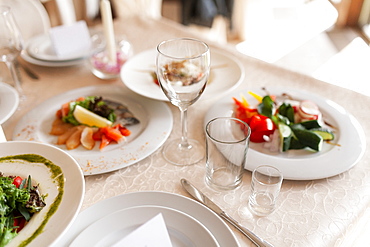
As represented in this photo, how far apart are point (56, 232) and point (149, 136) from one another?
444 millimetres

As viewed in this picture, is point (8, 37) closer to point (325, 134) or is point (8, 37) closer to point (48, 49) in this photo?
point (48, 49)

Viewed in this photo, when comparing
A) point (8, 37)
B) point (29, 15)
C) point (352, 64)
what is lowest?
point (352, 64)

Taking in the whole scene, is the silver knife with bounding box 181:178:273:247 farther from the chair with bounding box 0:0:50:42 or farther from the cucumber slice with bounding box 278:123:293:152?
the chair with bounding box 0:0:50:42

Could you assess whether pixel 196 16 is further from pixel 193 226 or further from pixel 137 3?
pixel 193 226

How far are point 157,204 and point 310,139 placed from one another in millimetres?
444

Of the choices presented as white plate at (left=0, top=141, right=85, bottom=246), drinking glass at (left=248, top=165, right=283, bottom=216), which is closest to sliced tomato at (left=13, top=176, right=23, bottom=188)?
white plate at (left=0, top=141, right=85, bottom=246)

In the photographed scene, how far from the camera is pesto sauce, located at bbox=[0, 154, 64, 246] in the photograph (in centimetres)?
66

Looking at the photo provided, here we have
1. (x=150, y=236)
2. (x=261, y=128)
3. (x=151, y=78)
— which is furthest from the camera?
(x=151, y=78)

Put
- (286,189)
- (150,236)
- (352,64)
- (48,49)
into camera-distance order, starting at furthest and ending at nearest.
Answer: (352,64) < (48,49) < (286,189) < (150,236)

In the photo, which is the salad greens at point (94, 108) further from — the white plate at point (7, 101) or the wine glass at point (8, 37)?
the wine glass at point (8, 37)

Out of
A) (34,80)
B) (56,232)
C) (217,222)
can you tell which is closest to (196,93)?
(217,222)

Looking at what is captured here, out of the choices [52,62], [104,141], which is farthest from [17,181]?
[52,62]

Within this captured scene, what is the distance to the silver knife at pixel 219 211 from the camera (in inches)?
28.9

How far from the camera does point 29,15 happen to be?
1.92 meters
